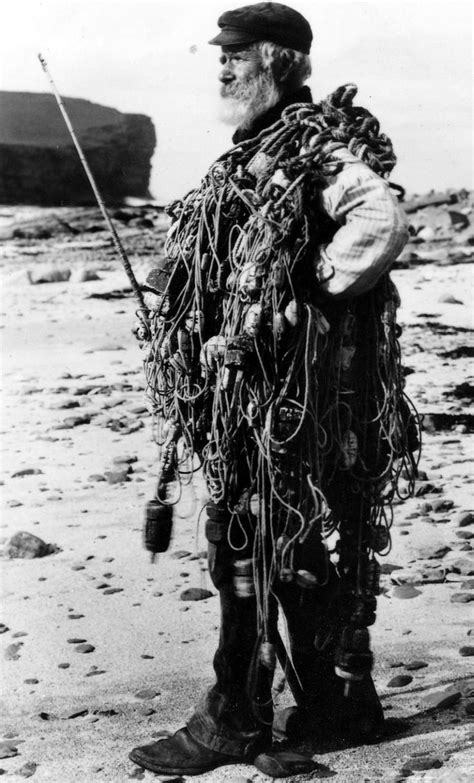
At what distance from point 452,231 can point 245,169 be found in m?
13.1

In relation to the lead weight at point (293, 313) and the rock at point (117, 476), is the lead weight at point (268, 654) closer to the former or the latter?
the lead weight at point (293, 313)

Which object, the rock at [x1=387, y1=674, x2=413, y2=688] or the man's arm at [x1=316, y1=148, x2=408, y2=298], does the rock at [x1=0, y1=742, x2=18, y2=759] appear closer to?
the rock at [x1=387, y1=674, x2=413, y2=688]

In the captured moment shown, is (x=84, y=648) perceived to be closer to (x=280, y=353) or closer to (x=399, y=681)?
(x=399, y=681)

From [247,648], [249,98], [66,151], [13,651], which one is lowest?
[13,651]

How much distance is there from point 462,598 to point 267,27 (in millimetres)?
2567

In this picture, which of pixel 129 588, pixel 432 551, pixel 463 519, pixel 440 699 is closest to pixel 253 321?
pixel 440 699

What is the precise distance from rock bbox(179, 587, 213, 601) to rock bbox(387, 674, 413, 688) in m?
1.11

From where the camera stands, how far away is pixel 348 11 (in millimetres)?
4277

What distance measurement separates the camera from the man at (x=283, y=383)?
10.7 ft

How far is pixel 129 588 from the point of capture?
520 cm

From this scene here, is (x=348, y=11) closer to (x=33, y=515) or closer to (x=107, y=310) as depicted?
(x=33, y=515)

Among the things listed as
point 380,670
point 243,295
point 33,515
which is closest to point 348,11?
point 243,295

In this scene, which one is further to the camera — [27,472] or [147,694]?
[27,472]

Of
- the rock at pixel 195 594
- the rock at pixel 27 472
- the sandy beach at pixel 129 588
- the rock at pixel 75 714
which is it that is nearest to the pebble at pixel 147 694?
the sandy beach at pixel 129 588
